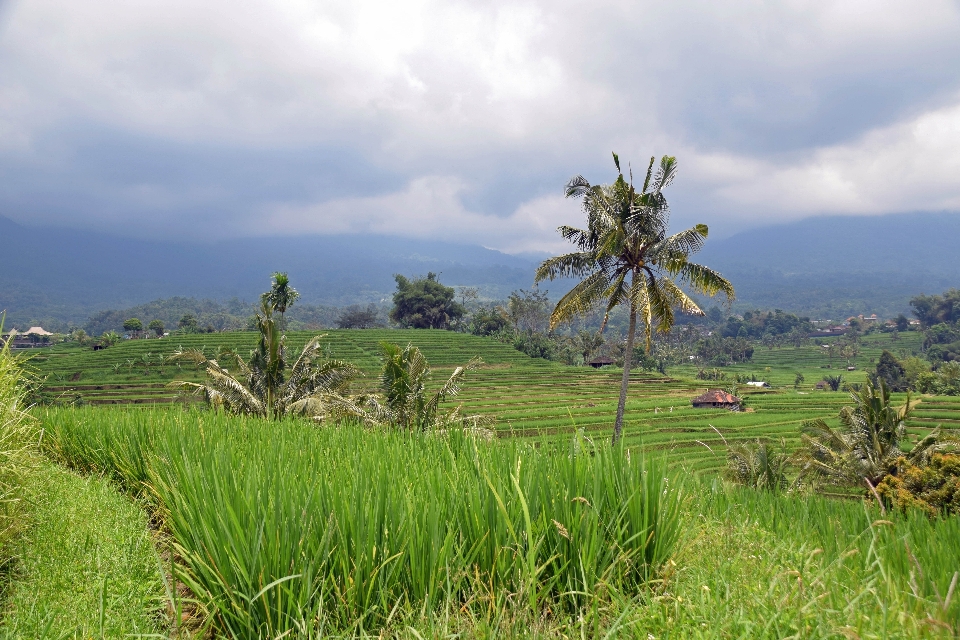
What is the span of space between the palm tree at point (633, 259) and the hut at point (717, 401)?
117 feet

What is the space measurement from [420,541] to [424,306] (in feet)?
323

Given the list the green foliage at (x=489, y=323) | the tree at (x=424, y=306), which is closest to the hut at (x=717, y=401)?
the green foliage at (x=489, y=323)

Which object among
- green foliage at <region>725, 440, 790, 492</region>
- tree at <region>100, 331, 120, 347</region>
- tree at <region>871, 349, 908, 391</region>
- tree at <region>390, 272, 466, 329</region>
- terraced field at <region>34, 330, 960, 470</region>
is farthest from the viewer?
tree at <region>390, 272, 466, 329</region>

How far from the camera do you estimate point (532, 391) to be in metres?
57.9

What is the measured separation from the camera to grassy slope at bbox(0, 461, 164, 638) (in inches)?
115

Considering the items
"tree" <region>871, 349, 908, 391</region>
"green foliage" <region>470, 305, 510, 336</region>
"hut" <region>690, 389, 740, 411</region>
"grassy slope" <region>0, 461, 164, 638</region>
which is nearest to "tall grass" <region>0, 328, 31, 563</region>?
"grassy slope" <region>0, 461, 164, 638</region>

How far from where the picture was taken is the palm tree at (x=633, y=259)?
734 inches

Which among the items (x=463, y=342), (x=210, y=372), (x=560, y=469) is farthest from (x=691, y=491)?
(x=463, y=342)

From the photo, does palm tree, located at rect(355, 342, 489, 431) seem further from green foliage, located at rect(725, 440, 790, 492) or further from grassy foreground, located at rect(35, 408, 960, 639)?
grassy foreground, located at rect(35, 408, 960, 639)

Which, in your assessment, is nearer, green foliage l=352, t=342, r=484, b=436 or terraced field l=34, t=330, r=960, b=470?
green foliage l=352, t=342, r=484, b=436

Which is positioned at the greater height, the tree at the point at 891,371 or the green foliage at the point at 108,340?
the tree at the point at 891,371

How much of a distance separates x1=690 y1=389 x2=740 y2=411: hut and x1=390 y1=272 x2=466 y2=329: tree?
182ft

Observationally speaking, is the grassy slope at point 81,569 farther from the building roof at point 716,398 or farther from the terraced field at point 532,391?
the building roof at point 716,398

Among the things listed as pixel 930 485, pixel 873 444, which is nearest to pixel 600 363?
pixel 873 444
